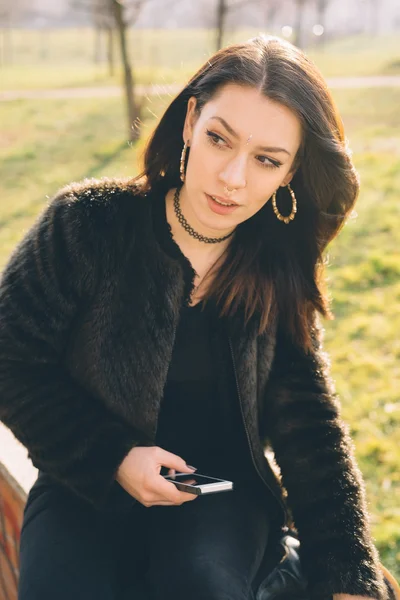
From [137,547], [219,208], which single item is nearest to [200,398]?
[137,547]

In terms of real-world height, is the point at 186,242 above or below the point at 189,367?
above

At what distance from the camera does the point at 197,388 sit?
2.33 metres

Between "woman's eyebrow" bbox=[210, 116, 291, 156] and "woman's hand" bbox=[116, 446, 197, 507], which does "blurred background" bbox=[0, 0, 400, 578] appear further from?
"woman's hand" bbox=[116, 446, 197, 507]

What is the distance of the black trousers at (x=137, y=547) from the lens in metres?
1.97

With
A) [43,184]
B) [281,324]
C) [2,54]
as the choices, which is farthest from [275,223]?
[2,54]

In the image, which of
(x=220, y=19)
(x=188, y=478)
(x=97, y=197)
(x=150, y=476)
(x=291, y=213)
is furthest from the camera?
(x=220, y=19)

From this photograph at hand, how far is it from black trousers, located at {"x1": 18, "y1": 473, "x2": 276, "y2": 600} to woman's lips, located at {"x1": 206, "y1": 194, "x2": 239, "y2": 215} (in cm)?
90

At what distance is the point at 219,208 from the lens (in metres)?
2.21

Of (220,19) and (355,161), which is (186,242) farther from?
(220,19)

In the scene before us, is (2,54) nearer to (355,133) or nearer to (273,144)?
(355,133)

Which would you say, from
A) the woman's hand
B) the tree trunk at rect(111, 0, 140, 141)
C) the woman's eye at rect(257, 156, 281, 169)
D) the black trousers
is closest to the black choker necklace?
the woman's eye at rect(257, 156, 281, 169)

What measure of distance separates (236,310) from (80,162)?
968cm

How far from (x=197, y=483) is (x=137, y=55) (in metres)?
25.4

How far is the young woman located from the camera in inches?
81.7
